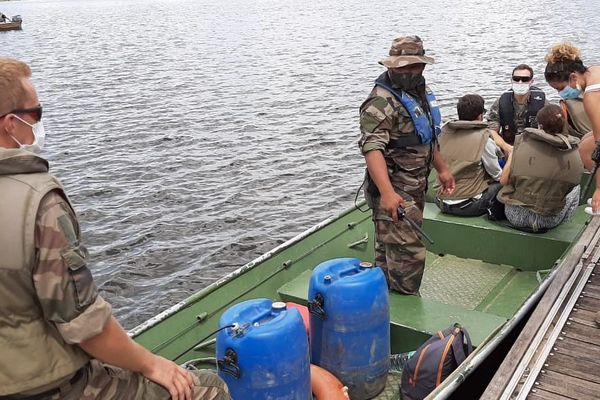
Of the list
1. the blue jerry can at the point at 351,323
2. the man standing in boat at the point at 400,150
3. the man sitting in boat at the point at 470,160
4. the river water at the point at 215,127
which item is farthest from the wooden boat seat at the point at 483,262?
the river water at the point at 215,127

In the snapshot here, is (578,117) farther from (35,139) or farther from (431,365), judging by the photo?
(35,139)

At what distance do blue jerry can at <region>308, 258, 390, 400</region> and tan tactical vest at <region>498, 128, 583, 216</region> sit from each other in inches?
102

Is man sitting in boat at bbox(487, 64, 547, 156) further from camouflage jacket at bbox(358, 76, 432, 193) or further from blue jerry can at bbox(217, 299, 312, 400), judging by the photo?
blue jerry can at bbox(217, 299, 312, 400)

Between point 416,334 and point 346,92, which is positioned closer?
point 416,334

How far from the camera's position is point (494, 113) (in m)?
7.77

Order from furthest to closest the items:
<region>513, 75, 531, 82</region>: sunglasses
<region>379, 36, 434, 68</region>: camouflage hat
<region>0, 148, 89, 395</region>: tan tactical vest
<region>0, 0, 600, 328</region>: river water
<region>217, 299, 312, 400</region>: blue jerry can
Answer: <region>0, 0, 600, 328</region>: river water
<region>513, 75, 531, 82</region>: sunglasses
<region>379, 36, 434, 68</region>: camouflage hat
<region>217, 299, 312, 400</region>: blue jerry can
<region>0, 148, 89, 395</region>: tan tactical vest

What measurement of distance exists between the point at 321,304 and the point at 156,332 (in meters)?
1.30

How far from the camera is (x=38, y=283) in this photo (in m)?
2.07

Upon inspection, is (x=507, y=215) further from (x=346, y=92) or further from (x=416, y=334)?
(x=346, y=92)

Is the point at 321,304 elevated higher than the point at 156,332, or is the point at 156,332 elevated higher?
the point at 321,304

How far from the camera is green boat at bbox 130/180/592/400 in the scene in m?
4.47

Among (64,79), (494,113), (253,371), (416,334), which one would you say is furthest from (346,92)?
(253,371)

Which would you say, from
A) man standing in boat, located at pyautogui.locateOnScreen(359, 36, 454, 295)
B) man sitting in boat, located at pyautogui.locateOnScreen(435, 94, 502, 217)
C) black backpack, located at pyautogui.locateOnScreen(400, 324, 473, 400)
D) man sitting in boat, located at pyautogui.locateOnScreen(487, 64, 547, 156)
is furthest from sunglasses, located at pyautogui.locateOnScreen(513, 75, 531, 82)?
black backpack, located at pyautogui.locateOnScreen(400, 324, 473, 400)

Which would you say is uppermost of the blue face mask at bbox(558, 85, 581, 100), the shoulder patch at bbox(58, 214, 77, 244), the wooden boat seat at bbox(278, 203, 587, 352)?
the shoulder patch at bbox(58, 214, 77, 244)
